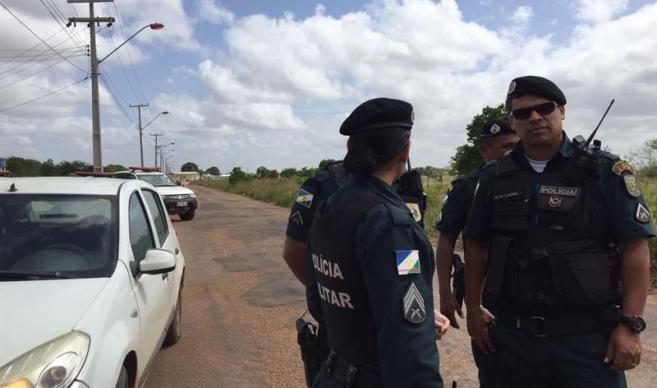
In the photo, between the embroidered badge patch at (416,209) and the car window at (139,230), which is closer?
the embroidered badge patch at (416,209)

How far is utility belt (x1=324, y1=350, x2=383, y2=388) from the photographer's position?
5.56 ft

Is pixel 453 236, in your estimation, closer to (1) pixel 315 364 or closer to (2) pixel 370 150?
(1) pixel 315 364

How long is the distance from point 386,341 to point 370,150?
1.96 ft

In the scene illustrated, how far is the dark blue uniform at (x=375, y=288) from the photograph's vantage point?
1.53 metres

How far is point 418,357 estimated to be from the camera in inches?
59.9

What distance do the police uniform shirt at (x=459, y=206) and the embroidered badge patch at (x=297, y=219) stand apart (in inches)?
29.7

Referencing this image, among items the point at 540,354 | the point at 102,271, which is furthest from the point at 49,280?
the point at 540,354

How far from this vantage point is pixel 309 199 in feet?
9.50

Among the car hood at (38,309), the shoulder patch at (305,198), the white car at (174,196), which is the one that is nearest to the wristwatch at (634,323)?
the shoulder patch at (305,198)

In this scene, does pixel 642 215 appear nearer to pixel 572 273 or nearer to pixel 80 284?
pixel 572 273

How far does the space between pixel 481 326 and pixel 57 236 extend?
8.42 feet

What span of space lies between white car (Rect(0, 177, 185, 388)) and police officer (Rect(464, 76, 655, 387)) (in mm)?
1836

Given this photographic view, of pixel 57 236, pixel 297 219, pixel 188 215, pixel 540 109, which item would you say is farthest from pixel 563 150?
pixel 188 215

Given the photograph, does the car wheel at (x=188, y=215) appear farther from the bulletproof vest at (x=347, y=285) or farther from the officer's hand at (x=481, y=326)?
the bulletproof vest at (x=347, y=285)
